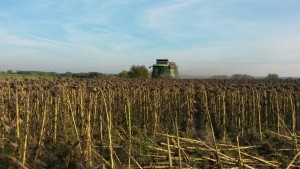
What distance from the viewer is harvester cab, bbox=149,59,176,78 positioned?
119ft

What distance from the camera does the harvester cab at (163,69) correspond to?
119 feet

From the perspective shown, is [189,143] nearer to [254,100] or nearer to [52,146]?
[52,146]

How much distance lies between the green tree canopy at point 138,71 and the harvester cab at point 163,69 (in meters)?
3.81

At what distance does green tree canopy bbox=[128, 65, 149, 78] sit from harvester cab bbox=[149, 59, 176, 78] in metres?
3.81

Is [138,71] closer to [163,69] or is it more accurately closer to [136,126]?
[163,69]

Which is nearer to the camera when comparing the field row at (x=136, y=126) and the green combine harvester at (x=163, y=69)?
the field row at (x=136, y=126)

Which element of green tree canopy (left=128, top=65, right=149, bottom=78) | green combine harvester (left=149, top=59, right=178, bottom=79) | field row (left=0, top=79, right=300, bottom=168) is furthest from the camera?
green tree canopy (left=128, top=65, right=149, bottom=78)

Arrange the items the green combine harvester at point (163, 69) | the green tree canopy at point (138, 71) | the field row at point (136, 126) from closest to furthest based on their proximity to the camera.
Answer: the field row at point (136, 126) < the green combine harvester at point (163, 69) < the green tree canopy at point (138, 71)

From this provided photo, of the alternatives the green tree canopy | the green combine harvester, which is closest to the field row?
the green combine harvester

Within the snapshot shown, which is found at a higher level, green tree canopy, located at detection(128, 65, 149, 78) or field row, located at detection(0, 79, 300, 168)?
green tree canopy, located at detection(128, 65, 149, 78)

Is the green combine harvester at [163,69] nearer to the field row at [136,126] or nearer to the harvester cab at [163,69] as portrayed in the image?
the harvester cab at [163,69]

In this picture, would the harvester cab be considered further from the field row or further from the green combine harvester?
the field row

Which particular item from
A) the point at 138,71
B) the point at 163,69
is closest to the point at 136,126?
the point at 163,69

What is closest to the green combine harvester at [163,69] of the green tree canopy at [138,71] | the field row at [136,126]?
the green tree canopy at [138,71]
